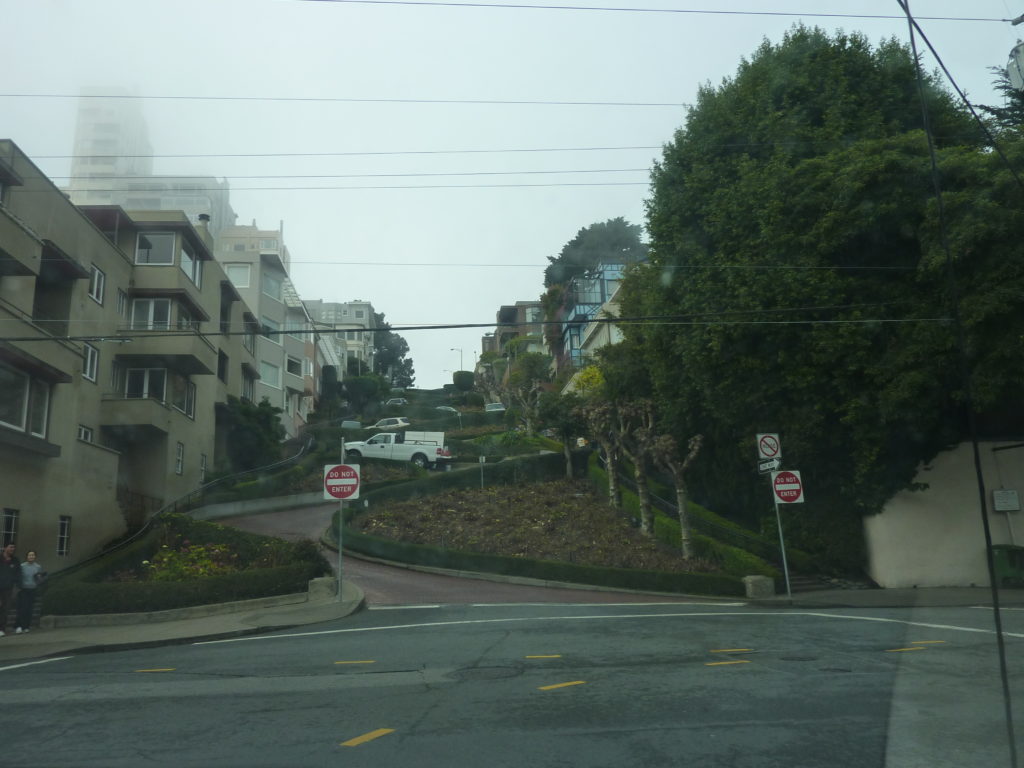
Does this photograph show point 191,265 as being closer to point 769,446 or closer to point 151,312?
point 151,312

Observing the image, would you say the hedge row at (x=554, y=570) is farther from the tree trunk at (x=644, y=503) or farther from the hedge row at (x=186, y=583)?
the hedge row at (x=186, y=583)

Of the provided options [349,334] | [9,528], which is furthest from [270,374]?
[349,334]

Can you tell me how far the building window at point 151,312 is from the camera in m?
33.1

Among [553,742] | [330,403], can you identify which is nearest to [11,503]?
[553,742]

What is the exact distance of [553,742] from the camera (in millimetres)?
6609

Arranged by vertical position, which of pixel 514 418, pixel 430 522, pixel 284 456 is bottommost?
pixel 430 522

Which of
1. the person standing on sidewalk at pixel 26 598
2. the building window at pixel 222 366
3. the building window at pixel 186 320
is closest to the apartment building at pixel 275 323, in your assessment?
the building window at pixel 222 366

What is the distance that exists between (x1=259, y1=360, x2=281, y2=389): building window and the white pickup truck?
942 cm

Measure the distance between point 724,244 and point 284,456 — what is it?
3079 centimetres

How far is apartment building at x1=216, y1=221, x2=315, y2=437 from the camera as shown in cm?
5297

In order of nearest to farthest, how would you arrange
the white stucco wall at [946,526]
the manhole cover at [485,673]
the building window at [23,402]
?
the manhole cover at [485,673] < the building window at [23,402] < the white stucco wall at [946,526]

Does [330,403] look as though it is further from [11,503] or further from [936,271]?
[936,271]

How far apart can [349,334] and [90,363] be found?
89859 millimetres

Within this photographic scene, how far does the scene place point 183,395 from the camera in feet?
116
